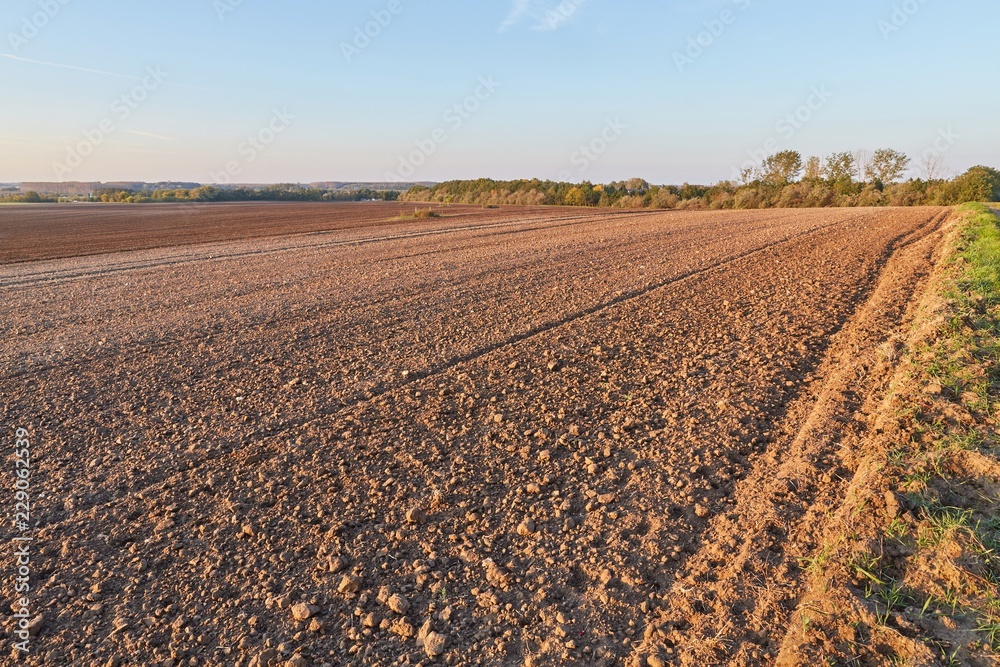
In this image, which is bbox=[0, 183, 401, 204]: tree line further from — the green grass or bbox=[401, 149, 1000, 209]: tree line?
the green grass

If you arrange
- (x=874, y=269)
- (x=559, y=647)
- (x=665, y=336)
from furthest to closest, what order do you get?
(x=874, y=269) < (x=665, y=336) < (x=559, y=647)

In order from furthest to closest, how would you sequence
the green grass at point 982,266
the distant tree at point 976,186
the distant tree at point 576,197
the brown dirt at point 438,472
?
1. the distant tree at point 576,197
2. the distant tree at point 976,186
3. the green grass at point 982,266
4. the brown dirt at point 438,472

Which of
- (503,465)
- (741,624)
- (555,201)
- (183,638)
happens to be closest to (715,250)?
(503,465)

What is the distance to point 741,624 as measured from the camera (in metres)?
2.58

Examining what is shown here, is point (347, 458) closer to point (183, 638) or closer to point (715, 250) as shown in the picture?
point (183, 638)

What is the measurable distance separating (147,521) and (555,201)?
7228 centimetres

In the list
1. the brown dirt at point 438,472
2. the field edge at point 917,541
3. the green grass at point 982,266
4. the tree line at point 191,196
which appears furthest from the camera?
the tree line at point 191,196

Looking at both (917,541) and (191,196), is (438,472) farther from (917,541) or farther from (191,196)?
(191,196)

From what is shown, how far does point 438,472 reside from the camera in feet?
13.1

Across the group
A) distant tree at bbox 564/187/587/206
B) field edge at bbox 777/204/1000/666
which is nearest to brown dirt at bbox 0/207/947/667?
field edge at bbox 777/204/1000/666

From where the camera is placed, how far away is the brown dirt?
2656 mm

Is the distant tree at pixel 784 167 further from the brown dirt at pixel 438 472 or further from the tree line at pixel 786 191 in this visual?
the brown dirt at pixel 438 472

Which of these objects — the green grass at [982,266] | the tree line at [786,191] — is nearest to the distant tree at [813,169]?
the tree line at [786,191]

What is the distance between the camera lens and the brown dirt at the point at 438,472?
105 inches
